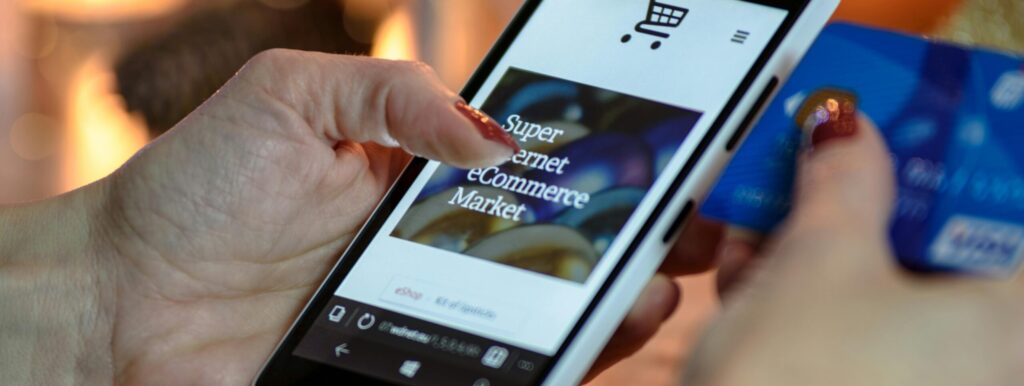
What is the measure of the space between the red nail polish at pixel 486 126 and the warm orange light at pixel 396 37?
1.11 meters

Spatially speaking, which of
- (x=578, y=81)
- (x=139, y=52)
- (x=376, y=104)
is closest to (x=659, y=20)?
(x=578, y=81)

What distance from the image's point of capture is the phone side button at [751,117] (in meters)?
0.70

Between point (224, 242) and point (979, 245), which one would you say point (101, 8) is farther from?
point (979, 245)

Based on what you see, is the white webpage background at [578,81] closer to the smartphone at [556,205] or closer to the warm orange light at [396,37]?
the smartphone at [556,205]

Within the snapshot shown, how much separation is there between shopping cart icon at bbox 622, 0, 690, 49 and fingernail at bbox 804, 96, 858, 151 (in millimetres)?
143

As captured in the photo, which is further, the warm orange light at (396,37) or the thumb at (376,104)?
the warm orange light at (396,37)

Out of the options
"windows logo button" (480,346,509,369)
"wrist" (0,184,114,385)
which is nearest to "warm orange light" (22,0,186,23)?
"wrist" (0,184,114,385)

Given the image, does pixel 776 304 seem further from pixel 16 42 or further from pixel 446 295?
pixel 16 42

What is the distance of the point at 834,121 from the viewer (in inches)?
23.7

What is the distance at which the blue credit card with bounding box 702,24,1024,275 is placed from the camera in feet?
1.91

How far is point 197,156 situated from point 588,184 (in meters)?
0.25

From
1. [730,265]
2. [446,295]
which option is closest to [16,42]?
[446,295]

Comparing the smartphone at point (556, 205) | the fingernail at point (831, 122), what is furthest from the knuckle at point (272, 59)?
the fingernail at point (831, 122)

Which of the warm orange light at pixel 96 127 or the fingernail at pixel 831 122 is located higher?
the fingernail at pixel 831 122
